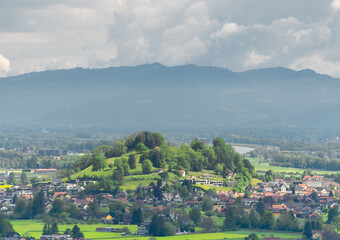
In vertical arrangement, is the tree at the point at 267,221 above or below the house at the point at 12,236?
above

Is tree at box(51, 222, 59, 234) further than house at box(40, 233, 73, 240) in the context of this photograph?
Yes

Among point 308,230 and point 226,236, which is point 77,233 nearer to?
point 226,236

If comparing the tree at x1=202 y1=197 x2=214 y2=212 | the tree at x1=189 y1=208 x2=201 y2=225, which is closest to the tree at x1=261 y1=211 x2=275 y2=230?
the tree at x1=189 y1=208 x2=201 y2=225

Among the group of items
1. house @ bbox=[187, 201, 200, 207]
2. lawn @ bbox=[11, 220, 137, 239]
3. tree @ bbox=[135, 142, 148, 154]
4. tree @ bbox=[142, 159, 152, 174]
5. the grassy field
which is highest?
tree @ bbox=[135, 142, 148, 154]

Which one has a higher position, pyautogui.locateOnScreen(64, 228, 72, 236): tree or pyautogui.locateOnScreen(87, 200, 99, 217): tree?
pyautogui.locateOnScreen(87, 200, 99, 217): tree

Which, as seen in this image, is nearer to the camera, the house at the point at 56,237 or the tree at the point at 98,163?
the house at the point at 56,237

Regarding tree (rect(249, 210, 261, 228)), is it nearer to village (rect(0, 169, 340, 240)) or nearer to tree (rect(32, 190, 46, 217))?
village (rect(0, 169, 340, 240))

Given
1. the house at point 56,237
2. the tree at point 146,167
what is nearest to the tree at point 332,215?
the house at point 56,237

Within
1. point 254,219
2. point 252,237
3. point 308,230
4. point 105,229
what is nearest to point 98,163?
point 105,229

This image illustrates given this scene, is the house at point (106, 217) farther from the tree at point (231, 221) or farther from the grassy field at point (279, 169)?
the grassy field at point (279, 169)

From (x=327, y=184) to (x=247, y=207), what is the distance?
114 feet

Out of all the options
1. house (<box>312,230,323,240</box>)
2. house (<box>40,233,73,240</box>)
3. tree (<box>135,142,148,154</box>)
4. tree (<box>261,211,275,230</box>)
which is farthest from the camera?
tree (<box>135,142,148,154</box>)

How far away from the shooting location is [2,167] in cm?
19862

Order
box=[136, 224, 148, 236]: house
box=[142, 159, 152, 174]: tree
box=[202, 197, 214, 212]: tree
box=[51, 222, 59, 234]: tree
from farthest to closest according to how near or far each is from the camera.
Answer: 1. box=[142, 159, 152, 174]: tree
2. box=[202, 197, 214, 212]: tree
3. box=[136, 224, 148, 236]: house
4. box=[51, 222, 59, 234]: tree
